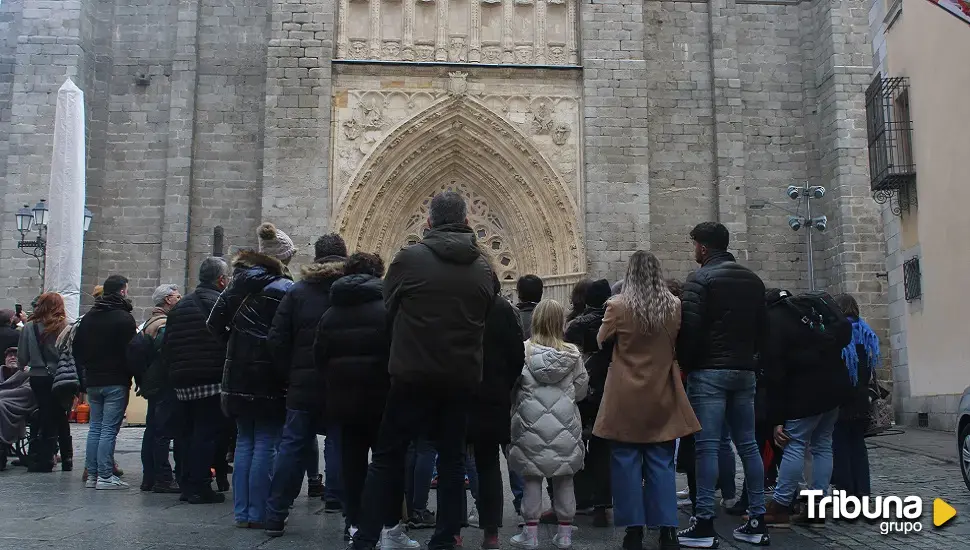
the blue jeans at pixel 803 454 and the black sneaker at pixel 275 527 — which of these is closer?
the black sneaker at pixel 275 527

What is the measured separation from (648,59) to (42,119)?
11.5 metres

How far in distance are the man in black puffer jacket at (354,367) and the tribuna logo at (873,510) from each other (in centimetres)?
285

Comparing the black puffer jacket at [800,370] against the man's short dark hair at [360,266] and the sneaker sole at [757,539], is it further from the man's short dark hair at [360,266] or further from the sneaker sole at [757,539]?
the man's short dark hair at [360,266]

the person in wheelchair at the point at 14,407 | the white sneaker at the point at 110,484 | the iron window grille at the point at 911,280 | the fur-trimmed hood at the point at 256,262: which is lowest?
the white sneaker at the point at 110,484

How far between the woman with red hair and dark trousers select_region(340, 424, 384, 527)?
468 centimetres

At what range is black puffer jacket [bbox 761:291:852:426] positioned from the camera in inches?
226

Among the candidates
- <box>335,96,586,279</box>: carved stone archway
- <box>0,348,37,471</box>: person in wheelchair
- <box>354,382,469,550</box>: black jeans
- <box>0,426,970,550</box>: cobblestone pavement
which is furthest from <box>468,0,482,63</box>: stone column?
<box>354,382,469,550</box>: black jeans

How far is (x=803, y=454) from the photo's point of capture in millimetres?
5715

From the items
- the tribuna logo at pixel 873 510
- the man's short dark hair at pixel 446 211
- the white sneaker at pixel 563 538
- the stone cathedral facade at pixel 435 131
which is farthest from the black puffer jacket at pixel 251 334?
the stone cathedral facade at pixel 435 131

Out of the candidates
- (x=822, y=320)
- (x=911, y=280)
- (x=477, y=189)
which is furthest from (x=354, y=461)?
(x=477, y=189)

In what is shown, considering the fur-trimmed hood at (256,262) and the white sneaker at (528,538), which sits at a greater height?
the fur-trimmed hood at (256,262)

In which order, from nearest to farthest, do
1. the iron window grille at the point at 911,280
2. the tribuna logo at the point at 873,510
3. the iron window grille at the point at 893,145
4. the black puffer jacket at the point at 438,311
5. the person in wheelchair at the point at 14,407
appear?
the black puffer jacket at the point at 438,311 → the tribuna logo at the point at 873,510 → the person in wheelchair at the point at 14,407 → the iron window grille at the point at 911,280 → the iron window grille at the point at 893,145

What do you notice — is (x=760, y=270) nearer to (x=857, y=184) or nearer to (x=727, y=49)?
(x=857, y=184)

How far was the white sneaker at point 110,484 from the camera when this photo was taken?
741 centimetres
